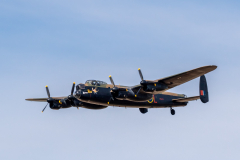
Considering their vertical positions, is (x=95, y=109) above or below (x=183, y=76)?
below

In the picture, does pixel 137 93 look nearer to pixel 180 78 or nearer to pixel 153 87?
pixel 153 87

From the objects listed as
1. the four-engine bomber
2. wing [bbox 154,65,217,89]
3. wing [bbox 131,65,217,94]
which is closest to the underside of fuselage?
the four-engine bomber

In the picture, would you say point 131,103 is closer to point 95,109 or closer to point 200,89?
point 95,109

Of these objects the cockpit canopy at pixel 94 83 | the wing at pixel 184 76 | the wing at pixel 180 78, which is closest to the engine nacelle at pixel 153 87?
the wing at pixel 180 78

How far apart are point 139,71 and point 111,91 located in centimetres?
394

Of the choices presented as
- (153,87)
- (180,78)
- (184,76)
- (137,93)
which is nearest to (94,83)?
(137,93)

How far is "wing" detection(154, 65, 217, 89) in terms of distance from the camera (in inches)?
1473

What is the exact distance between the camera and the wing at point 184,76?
37406mm

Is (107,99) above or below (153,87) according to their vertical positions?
below

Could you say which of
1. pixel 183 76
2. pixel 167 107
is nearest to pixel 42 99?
pixel 167 107

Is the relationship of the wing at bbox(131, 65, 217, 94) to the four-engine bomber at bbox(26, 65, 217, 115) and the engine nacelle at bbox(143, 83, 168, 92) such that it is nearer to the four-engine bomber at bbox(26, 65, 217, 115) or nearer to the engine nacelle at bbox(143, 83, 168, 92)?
the four-engine bomber at bbox(26, 65, 217, 115)

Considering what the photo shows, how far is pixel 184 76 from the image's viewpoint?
39.6 metres

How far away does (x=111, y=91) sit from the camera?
136 feet

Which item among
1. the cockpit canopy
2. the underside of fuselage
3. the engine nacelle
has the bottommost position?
the underside of fuselage
